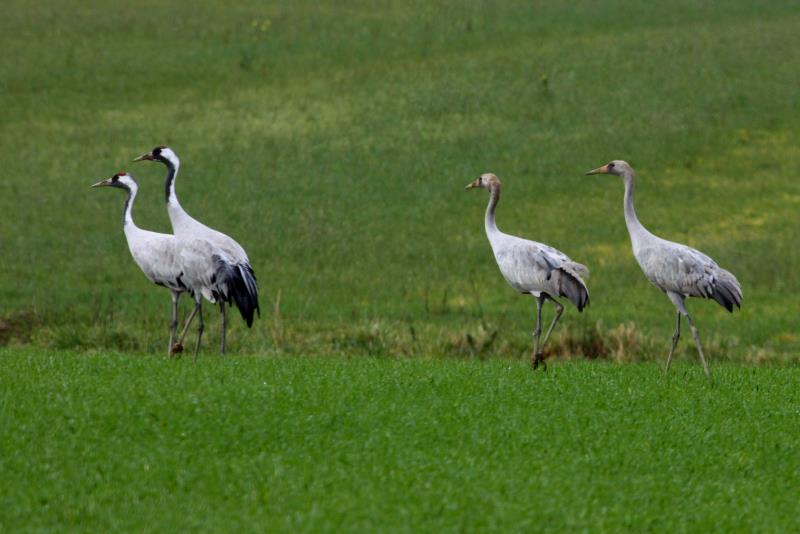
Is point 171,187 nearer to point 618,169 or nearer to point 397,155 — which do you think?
point 618,169

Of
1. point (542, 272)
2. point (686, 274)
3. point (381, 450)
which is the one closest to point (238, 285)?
point (542, 272)

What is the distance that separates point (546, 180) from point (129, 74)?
48.9ft

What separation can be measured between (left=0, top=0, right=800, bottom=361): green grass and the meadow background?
115 mm

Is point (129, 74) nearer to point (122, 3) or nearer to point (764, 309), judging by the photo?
point (122, 3)

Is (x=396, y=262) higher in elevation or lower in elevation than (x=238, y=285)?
lower

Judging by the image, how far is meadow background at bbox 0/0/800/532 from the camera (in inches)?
448

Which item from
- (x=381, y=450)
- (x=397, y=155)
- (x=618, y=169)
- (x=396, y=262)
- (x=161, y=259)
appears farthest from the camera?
(x=397, y=155)

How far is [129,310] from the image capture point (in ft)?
83.6

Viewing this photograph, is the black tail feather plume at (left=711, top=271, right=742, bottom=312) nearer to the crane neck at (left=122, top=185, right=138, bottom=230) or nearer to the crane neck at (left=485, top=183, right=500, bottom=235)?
the crane neck at (left=485, top=183, right=500, bottom=235)

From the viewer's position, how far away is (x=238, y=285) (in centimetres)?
1786

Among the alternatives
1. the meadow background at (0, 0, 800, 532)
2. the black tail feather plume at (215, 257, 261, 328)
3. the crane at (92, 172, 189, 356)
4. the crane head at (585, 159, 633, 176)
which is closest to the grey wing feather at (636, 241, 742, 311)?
the meadow background at (0, 0, 800, 532)

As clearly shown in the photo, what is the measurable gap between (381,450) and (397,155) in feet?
89.8

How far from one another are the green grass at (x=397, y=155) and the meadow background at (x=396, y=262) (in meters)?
0.11

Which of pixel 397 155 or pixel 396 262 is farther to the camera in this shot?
pixel 397 155
